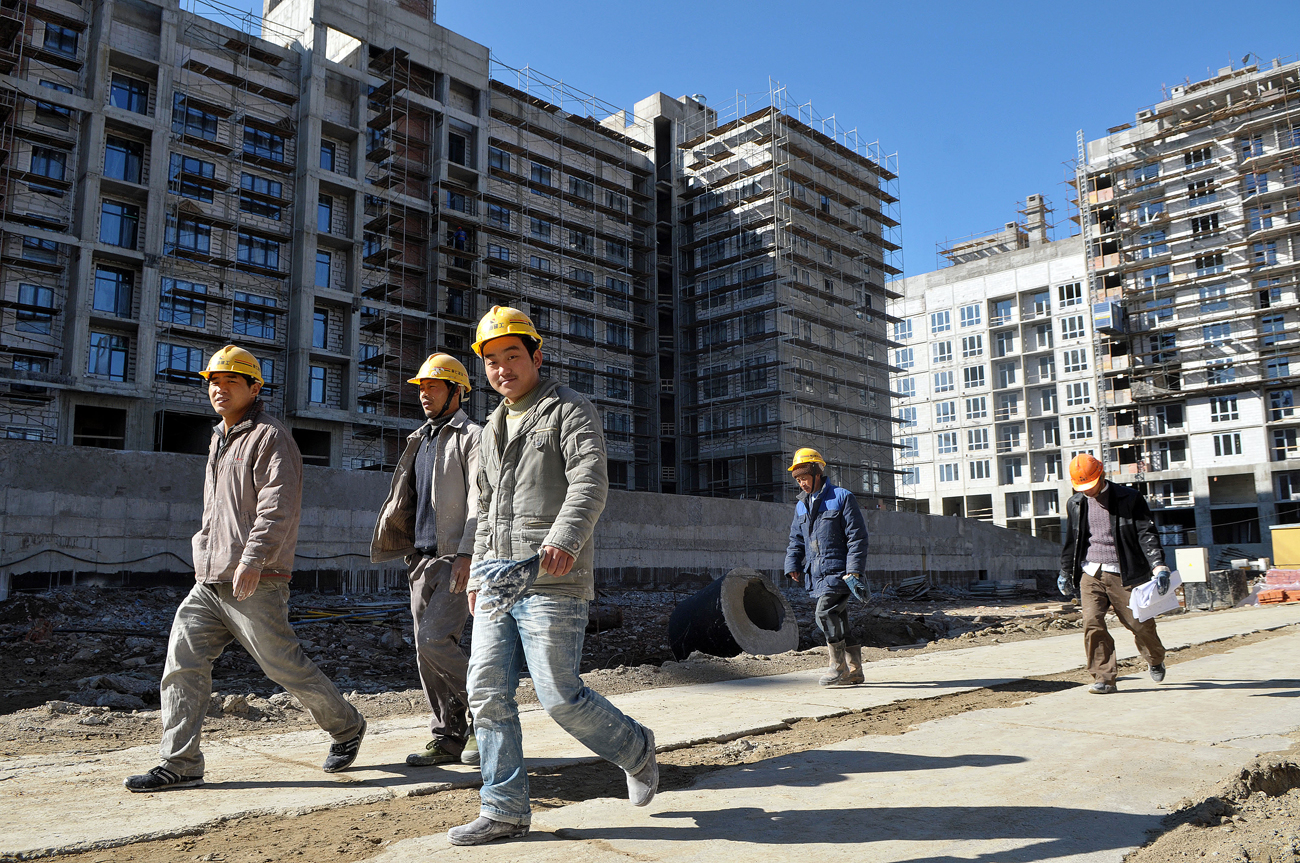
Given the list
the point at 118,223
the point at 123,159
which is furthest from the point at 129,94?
the point at 118,223

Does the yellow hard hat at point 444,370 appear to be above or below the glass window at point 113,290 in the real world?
below

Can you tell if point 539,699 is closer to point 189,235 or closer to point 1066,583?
point 1066,583

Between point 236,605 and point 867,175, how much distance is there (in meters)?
53.3

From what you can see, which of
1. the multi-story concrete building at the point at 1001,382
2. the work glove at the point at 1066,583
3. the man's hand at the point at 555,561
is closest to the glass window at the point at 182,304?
the work glove at the point at 1066,583

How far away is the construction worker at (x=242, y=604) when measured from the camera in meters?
3.86

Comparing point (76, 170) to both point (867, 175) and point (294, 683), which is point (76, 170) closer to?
point (294, 683)

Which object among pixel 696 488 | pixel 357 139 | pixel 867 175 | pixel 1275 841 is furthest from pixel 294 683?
pixel 867 175

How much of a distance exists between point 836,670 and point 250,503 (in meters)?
4.51

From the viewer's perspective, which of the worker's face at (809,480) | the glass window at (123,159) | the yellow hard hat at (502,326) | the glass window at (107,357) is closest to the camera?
the yellow hard hat at (502,326)

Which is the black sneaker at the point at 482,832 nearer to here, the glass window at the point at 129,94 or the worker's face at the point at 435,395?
the worker's face at the point at 435,395

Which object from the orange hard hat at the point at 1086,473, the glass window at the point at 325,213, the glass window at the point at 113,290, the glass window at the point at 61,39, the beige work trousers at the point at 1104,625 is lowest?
the beige work trousers at the point at 1104,625

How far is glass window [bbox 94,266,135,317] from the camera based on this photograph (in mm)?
30562

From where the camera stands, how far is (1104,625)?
20.6 feet

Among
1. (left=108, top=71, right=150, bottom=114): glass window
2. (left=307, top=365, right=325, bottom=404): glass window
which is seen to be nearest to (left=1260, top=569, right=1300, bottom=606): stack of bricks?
(left=307, top=365, right=325, bottom=404): glass window
